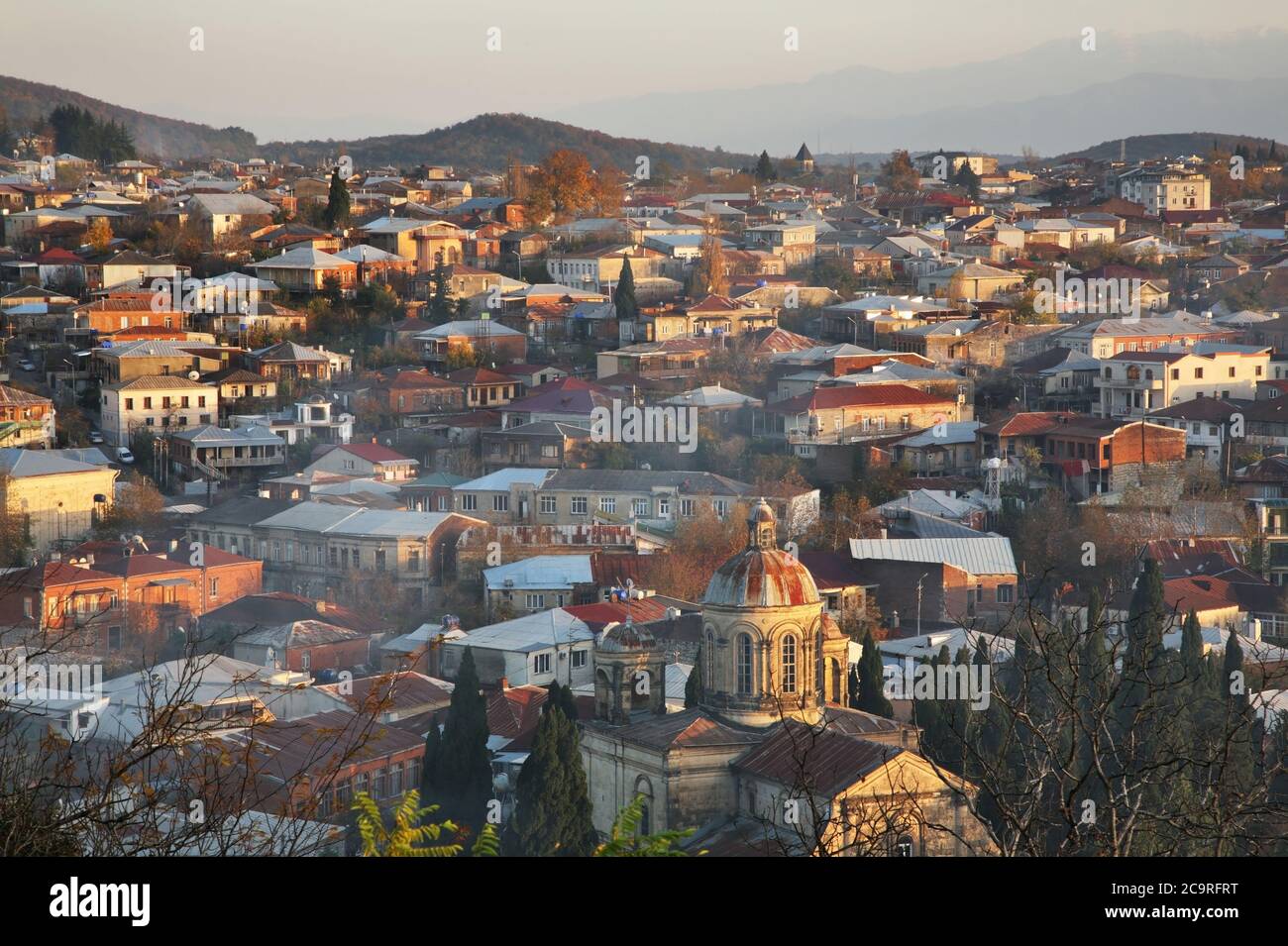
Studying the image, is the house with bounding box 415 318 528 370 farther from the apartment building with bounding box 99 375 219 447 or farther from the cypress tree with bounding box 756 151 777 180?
the cypress tree with bounding box 756 151 777 180

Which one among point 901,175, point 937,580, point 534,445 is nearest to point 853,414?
point 534,445

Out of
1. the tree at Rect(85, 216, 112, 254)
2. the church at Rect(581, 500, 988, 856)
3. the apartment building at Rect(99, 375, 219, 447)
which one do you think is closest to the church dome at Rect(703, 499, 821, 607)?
the church at Rect(581, 500, 988, 856)

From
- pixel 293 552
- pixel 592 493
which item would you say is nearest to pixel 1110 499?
pixel 592 493

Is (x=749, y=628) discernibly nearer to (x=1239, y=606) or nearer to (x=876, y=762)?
(x=876, y=762)

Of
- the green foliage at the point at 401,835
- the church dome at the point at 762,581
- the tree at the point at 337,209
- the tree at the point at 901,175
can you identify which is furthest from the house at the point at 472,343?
the green foliage at the point at 401,835

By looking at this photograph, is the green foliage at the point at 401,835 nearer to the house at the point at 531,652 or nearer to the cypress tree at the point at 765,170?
the house at the point at 531,652

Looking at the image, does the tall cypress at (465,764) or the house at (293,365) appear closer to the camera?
the tall cypress at (465,764)
